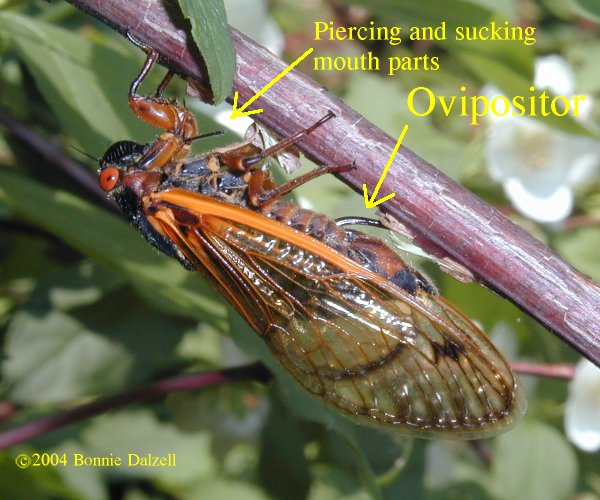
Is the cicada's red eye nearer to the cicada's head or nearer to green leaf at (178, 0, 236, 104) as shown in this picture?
the cicada's head

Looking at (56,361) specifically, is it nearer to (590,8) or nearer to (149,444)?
(149,444)

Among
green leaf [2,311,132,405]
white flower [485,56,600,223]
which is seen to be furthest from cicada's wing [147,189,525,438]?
white flower [485,56,600,223]

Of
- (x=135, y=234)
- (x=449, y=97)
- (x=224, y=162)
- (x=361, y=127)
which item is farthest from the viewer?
(x=449, y=97)

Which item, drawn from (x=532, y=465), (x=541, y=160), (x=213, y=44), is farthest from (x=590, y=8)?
(x=532, y=465)

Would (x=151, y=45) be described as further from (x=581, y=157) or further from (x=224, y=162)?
(x=581, y=157)

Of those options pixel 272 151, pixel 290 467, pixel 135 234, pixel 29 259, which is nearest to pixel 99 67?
pixel 135 234
